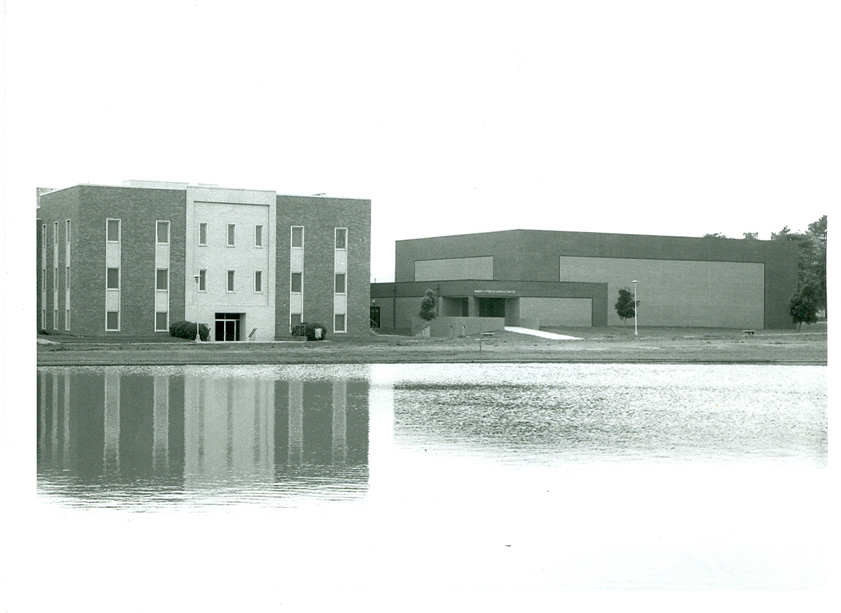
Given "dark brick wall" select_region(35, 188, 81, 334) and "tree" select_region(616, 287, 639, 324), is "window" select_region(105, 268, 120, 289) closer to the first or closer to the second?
"dark brick wall" select_region(35, 188, 81, 334)

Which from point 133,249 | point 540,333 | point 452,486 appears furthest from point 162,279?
point 452,486

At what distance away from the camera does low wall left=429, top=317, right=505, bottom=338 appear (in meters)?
83.5

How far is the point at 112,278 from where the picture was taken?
203 feet

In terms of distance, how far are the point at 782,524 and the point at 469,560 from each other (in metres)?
2.94

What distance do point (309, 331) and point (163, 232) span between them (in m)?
9.99

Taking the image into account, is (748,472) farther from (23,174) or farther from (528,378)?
(528,378)

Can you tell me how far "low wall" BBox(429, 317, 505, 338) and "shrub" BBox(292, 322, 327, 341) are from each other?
18.1 metres

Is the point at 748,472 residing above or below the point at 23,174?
below

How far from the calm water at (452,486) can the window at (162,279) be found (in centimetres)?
4087

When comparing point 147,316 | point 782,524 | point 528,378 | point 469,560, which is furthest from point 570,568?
Result: point 147,316

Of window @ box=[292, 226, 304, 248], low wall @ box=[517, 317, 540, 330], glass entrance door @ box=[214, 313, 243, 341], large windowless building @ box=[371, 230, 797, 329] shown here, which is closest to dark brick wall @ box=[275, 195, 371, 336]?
window @ box=[292, 226, 304, 248]

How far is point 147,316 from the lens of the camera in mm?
63031

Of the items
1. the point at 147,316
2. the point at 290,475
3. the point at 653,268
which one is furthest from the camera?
the point at 653,268

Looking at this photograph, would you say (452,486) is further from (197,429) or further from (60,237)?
(60,237)
